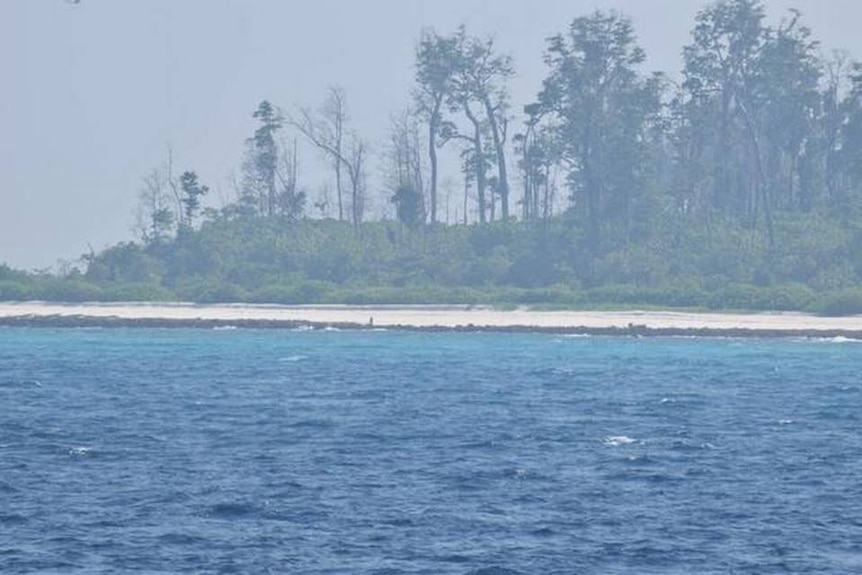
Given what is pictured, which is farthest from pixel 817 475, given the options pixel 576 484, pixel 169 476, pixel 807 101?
pixel 807 101

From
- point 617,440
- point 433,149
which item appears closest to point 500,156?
point 433,149

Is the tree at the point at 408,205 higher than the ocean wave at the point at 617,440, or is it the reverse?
the tree at the point at 408,205

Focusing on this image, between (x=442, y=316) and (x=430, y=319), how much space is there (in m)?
1.63

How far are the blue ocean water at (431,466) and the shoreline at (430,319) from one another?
16246 millimetres

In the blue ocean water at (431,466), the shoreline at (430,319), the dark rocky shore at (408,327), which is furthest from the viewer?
the shoreline at (430,319)

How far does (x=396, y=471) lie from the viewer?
4431cm

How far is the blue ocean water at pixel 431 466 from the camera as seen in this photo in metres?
34.6

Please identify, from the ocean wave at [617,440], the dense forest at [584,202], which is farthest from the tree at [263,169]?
the ocean wave at [617,440]

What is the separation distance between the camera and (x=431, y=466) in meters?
45.2

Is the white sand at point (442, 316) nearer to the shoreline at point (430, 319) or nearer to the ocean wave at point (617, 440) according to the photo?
the shoreline at point (430, 319)

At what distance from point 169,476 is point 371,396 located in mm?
21702

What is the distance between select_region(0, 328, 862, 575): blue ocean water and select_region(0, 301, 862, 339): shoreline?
16246 mm

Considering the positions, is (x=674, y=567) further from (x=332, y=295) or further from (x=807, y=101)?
(x=807, y=101)

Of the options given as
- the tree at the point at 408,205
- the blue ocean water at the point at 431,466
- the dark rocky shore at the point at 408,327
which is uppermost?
the tree at the point at 408,205
